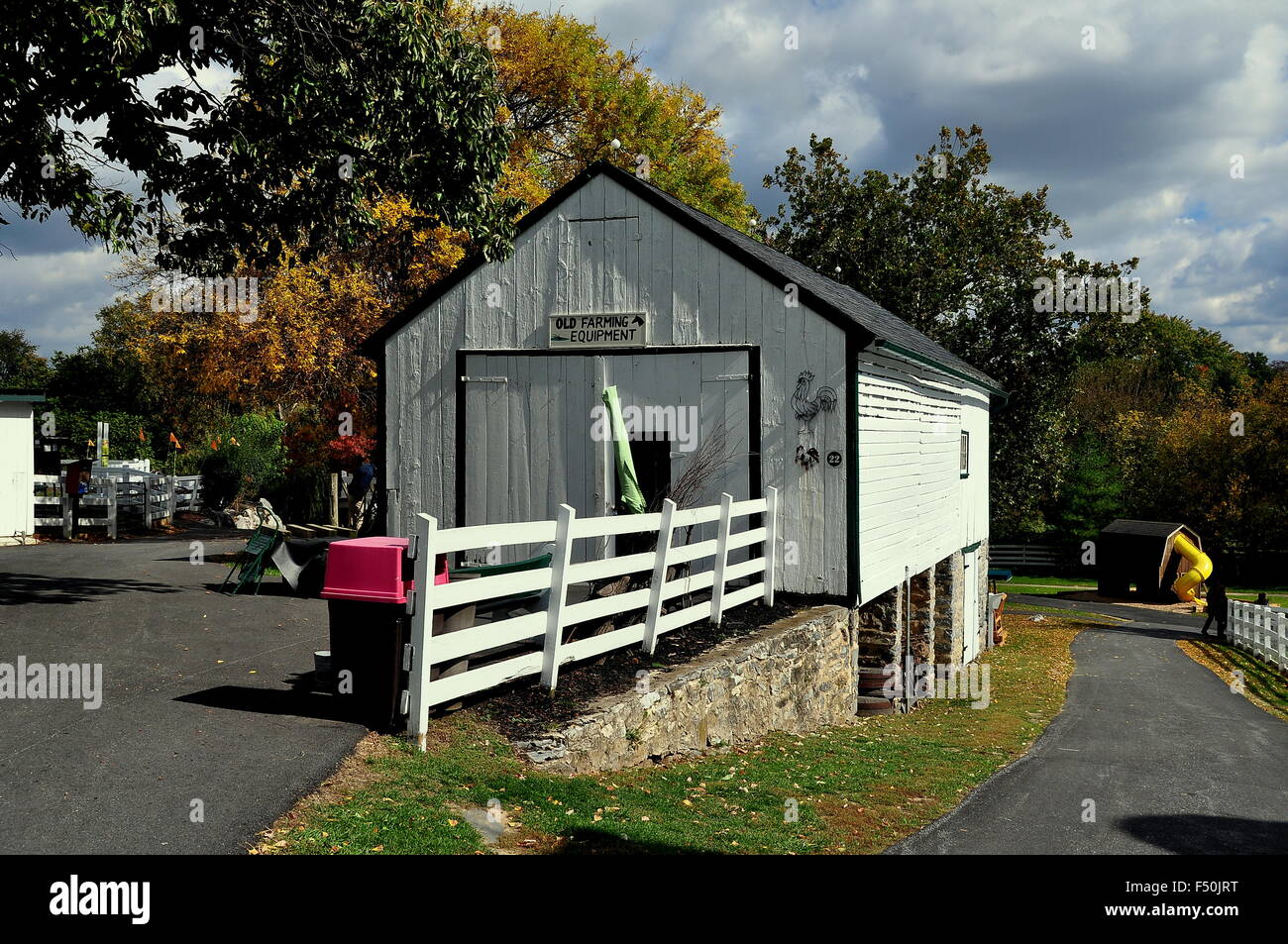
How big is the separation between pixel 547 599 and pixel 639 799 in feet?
6.70

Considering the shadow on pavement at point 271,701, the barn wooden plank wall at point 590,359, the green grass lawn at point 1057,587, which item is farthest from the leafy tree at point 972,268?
the shadow on pavement at point 271,701

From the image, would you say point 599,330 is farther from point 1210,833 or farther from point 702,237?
point 1210,833

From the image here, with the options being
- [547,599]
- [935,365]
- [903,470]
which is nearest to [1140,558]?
[935,365]

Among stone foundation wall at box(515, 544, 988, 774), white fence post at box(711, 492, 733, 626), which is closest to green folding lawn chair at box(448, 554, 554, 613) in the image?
stone foundation wall at box(515, 544, 988, 774)

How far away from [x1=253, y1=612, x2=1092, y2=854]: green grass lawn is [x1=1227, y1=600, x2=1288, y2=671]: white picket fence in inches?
596

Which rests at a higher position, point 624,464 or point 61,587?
point 624,464

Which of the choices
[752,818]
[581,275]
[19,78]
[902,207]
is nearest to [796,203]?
[902,207]

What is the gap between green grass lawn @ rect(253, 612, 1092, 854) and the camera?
5.55 meters

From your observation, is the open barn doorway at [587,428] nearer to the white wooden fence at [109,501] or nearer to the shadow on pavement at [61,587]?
the shadow on pavement at [61,587]

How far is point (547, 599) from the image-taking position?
851 cm

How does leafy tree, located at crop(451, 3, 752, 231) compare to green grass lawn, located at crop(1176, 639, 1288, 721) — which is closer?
green grass lawn, located at crop(1176, 639, 1288, 721)

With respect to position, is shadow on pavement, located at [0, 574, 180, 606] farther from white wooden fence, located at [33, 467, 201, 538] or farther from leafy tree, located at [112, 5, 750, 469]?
white wooden fence, located at [33, 467, 201, 538]

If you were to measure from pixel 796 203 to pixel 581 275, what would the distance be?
22.4 metres
